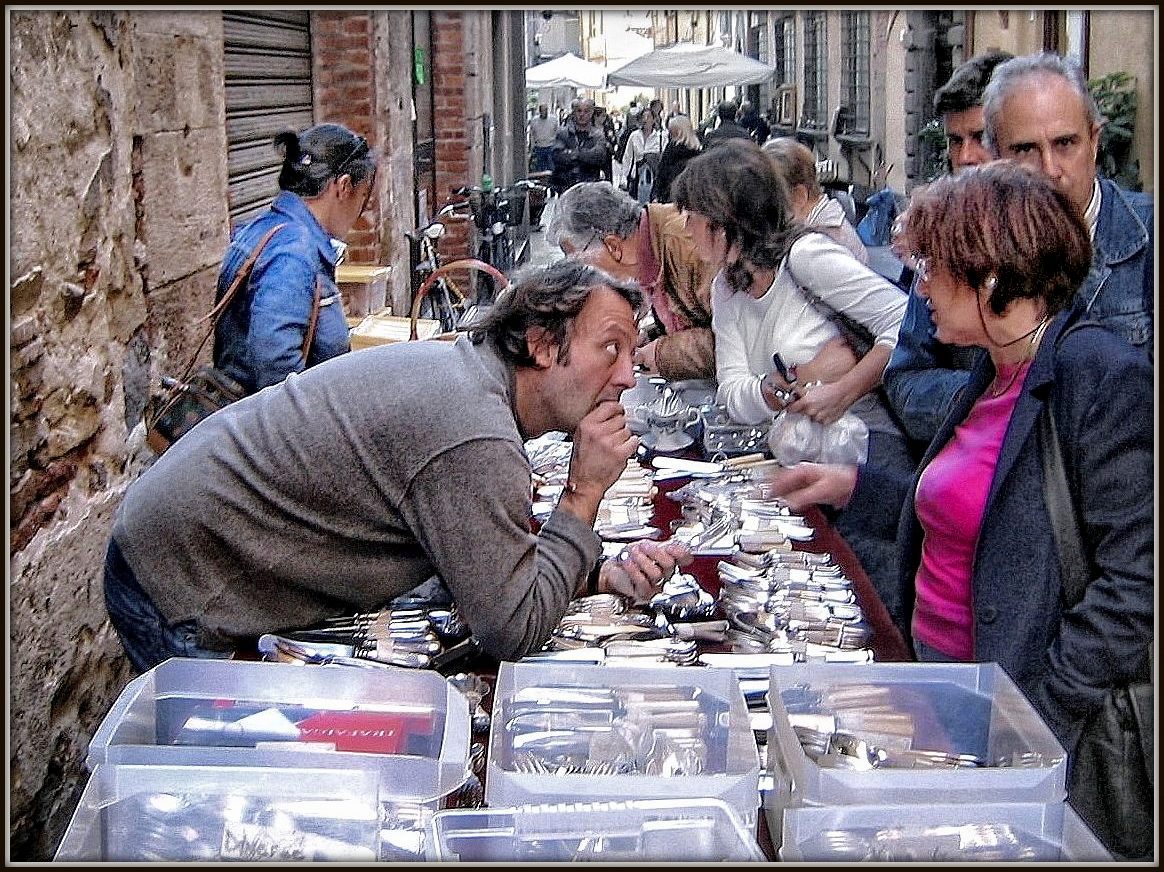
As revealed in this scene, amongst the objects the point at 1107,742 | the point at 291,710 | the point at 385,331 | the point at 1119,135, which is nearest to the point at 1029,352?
the point at 1107,742

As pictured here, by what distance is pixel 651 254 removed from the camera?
5.14m

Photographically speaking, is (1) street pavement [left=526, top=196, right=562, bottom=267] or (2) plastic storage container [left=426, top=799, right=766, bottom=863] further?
(1) street pavement [left=526, top=196, right=562, bottom=267]

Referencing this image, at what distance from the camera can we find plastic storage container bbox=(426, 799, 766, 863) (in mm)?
1522

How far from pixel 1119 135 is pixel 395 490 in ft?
19.3

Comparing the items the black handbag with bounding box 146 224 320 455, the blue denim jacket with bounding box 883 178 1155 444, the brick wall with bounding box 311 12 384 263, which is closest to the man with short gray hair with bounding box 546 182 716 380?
the black handbag with bounding box 146 224 320 455

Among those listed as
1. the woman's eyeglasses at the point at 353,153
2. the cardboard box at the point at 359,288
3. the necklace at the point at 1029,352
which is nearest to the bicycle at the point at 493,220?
the cardboard box at the point at 359,288

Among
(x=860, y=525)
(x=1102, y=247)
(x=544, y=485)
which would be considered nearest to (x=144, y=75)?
(x=544, y=485)

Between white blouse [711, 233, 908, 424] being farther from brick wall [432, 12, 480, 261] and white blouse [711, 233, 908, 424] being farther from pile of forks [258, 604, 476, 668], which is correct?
brick wall [432, 12, 480, 261]

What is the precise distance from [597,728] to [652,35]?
122ft

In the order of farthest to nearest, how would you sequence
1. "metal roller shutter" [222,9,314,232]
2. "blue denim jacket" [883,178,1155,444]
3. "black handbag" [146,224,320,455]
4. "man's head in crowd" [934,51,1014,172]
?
"metal roller shutter" [222,9,314,232], "man's head in crowd" [934,51,1014,172], "black handbag" [146,224,320,455], "blue denim jacket" [883,178,1155,444]

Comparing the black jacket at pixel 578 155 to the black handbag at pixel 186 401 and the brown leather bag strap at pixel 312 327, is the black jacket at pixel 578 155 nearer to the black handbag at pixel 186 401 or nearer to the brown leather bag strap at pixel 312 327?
the brown leather bag strap at pixel 312 327

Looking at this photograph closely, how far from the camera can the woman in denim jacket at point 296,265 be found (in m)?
3.81

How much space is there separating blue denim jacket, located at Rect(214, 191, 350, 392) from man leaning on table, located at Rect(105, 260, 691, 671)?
1.24 m

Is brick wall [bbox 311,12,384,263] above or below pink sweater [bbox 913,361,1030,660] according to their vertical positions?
above
